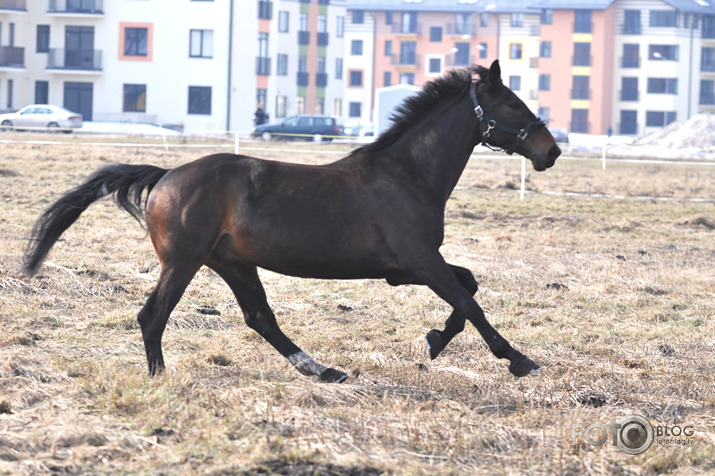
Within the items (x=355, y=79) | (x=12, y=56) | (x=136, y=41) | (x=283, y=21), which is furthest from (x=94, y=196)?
(x=355, y=79)

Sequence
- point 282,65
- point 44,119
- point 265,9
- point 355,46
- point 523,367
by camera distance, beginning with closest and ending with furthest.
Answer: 1. point 523,367
2. point 44,119
3. point 265,9
4. point 282,65
5. point 355,46

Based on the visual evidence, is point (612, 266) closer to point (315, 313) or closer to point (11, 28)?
point (315, 313)

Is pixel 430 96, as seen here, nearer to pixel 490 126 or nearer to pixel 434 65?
pixel 490 126

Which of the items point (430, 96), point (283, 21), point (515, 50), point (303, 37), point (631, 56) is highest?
point (515, 50)

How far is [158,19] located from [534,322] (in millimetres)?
51478

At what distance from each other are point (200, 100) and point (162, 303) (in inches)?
2037

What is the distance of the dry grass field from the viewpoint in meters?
4.67

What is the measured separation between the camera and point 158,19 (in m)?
56.9

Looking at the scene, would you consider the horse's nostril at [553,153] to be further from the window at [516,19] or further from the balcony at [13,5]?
the window at [516,19]

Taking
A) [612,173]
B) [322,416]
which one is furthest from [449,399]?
[612,173]

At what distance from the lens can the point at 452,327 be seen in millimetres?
6633

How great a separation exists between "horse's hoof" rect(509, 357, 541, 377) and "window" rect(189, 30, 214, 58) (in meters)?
52.4

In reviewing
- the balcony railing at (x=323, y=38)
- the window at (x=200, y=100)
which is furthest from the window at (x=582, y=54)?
the window at (x=200, y=100)

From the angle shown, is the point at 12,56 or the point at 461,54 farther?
the point at 461,54
